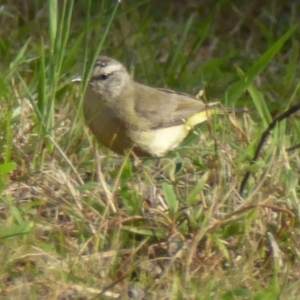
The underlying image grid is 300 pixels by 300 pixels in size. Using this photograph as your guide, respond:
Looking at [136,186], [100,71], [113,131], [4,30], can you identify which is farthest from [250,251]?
[4,30]

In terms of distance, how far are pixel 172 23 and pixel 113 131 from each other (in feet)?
6.45

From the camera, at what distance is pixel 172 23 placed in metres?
6.98

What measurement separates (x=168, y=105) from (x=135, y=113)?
25 cm

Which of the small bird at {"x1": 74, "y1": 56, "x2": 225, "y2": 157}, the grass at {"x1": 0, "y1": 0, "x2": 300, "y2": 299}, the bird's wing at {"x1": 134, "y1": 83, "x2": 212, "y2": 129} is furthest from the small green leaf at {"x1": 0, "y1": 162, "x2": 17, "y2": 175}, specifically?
the bird's wing at {"x1": 134, "y1": 83, "x2": 212, "y2": 129}

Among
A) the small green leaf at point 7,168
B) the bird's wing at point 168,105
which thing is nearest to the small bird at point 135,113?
the bird's wing at point 168,105

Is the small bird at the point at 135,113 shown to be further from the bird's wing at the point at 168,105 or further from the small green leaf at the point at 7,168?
the small green leaf at the point at 7,168

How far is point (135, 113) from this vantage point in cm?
546

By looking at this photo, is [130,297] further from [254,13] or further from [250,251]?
[254,13]

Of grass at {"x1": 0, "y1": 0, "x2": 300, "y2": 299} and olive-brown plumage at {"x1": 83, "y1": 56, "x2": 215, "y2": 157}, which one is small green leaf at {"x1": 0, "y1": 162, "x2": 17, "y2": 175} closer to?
grass at {"x1": 0, "y1": 0, "x2": 300, "y2": 299}

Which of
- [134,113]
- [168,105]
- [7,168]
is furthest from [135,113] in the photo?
[7,168]

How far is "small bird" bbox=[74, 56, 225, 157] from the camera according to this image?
5234 mm

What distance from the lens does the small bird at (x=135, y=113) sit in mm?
5234

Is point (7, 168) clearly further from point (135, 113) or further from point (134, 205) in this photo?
point (135, 113)

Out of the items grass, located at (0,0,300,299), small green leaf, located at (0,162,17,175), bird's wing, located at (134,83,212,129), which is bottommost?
bird's wing, located at (134,83,212,129)
